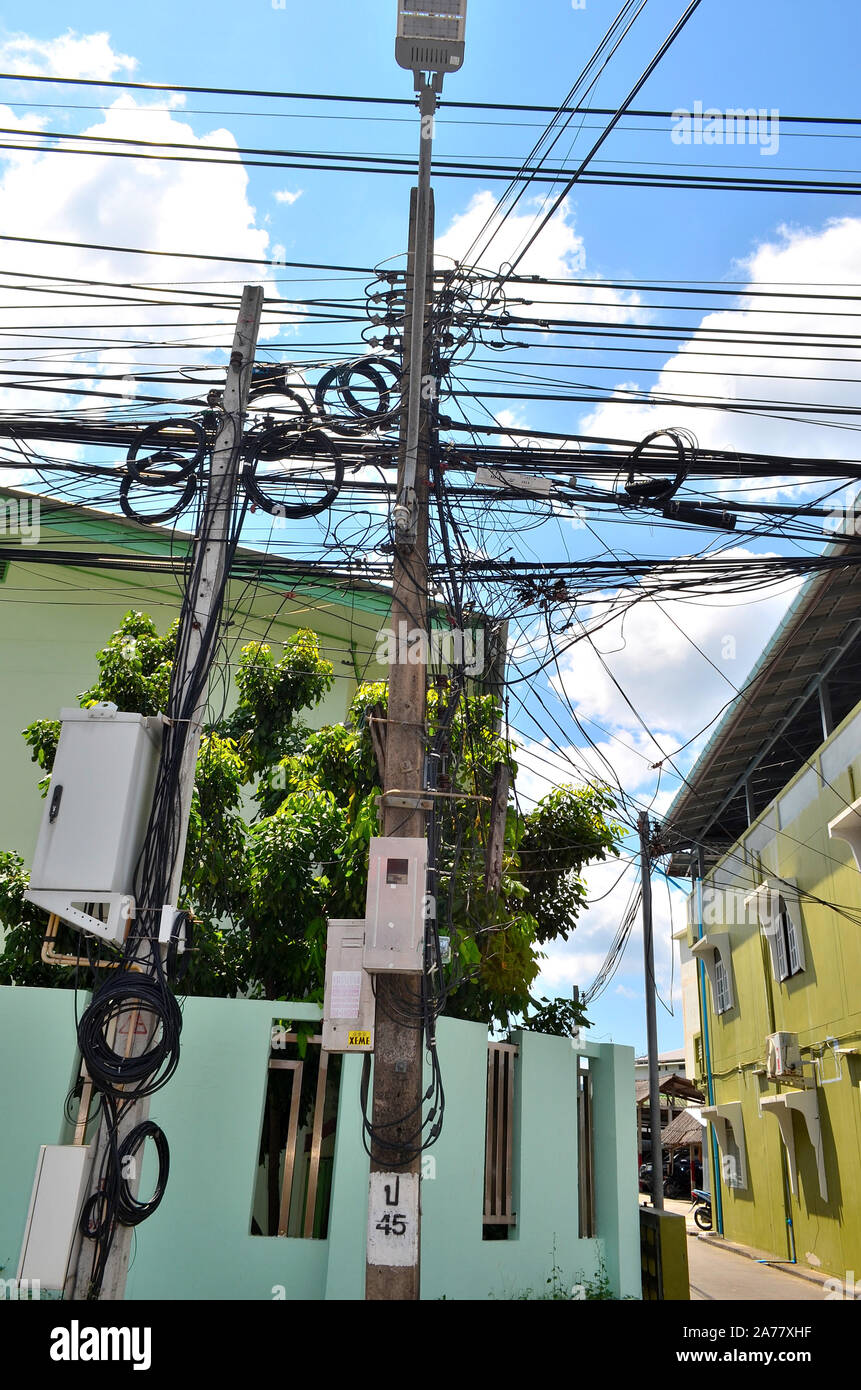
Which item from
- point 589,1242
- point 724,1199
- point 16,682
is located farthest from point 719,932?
point 16,682

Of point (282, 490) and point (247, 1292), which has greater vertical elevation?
point (282, 490)

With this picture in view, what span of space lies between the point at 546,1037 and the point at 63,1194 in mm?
4544

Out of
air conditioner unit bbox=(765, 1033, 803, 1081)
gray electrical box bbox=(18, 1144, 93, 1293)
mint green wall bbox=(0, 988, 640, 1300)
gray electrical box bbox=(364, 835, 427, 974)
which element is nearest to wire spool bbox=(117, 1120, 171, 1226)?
gray electrical box bbox=(18, 1144, 93, 1293)

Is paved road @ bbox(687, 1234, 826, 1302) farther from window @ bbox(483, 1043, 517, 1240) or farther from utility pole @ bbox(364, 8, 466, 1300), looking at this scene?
utility pole @ bbox(364, 8, 466, 1300)

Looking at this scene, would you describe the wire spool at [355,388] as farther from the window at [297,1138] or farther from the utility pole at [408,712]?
the window at [297,1138]

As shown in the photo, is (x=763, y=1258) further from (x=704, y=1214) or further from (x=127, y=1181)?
(x=127, y=1181)

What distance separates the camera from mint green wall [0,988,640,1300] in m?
6.23

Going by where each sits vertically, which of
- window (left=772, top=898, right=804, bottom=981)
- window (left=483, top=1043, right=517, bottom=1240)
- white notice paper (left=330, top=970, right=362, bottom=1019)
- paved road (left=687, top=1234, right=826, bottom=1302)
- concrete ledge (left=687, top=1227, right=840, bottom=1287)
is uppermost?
window (left=772, top=898, right=804, bottom=981)

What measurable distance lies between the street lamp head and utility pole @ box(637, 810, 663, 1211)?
31.7 ft

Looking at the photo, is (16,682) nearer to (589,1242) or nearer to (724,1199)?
(589,1242)

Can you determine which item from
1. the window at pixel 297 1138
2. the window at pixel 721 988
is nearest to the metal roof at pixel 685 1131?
the window at pixel 721 988

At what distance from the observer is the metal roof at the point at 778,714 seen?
42.4 feet

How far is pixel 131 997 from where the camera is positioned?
4.51m

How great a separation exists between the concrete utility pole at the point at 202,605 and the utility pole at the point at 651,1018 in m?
8.71
